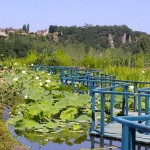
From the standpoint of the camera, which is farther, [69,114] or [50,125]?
[69,114]

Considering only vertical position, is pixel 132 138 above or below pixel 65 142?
above

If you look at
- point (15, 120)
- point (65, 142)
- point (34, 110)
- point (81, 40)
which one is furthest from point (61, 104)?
point (81, 40)

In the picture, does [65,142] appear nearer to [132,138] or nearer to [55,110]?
[55,110]

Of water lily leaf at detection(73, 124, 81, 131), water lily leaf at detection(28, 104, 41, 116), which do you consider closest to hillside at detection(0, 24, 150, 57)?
water lily leaf at detection(28, 104, 41, 116)

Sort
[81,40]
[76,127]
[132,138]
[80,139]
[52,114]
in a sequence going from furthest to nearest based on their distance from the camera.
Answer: [81,40] < [52,114] < [76,127] < [80,139] < [132,138]

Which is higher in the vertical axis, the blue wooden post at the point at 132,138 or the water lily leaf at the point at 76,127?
the blue wooden post at the point at 132,138

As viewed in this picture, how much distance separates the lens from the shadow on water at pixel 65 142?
680cm

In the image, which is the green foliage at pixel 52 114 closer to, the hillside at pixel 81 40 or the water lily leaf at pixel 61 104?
the water lily leaf at pixel 61 104

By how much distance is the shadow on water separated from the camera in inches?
268

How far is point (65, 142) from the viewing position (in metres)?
7.27

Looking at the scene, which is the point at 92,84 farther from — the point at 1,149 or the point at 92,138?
the point at 1,149

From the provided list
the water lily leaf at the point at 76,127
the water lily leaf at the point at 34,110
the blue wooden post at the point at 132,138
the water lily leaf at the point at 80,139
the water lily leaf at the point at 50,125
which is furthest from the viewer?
Answer: the water lily leaf at the point at 34,110

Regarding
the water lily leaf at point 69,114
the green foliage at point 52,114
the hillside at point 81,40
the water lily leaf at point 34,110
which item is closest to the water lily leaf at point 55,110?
the green foliage at point 52,114

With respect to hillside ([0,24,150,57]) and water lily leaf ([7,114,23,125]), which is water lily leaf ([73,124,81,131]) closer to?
water lily leaf ([7,114,23,125])
